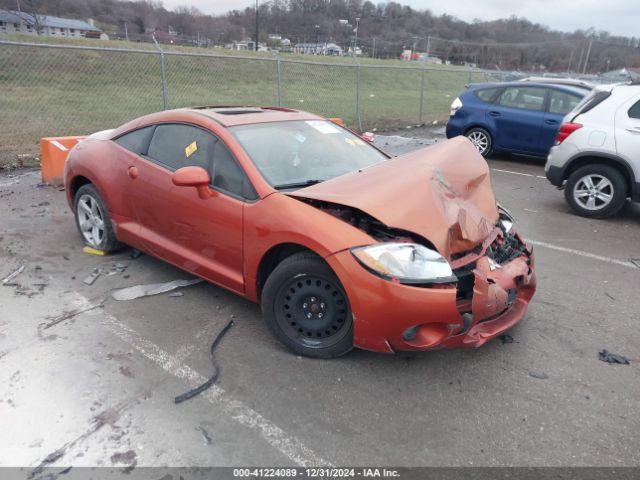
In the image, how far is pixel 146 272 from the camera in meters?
4.41

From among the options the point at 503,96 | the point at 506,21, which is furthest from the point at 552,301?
the point at 506,21

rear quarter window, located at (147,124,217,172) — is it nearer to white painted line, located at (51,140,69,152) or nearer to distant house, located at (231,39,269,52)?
white painted line, located at (51,140,69,152)

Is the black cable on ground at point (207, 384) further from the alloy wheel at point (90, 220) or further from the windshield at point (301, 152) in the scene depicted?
the alloy wheel at point (90, 220)

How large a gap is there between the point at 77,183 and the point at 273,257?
9.04 ft

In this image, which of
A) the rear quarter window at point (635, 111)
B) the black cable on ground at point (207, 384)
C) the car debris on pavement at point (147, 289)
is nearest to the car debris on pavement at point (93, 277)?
the car debris on pavement at point (147, 289)

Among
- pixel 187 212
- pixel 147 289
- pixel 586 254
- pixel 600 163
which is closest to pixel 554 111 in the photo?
pixel 600 163

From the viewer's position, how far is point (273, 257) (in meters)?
3.25

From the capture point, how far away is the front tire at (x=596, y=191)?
20.0 ft

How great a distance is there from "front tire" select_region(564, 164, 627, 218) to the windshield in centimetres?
358

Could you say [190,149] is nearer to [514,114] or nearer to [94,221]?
[94,221]

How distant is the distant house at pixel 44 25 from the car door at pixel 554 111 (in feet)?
131

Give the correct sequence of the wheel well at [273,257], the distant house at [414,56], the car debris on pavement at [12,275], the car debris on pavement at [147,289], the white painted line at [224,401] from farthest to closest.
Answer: the distant house at [414,56] → the car debris on pavement at [12,275] → the car debris on pavement at [147,289] → the wheel well at [273,257] → the white painted line at [224,401]

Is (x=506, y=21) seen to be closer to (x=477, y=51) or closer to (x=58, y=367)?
(x=477, y=51)

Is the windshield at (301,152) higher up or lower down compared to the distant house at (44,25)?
lower down
